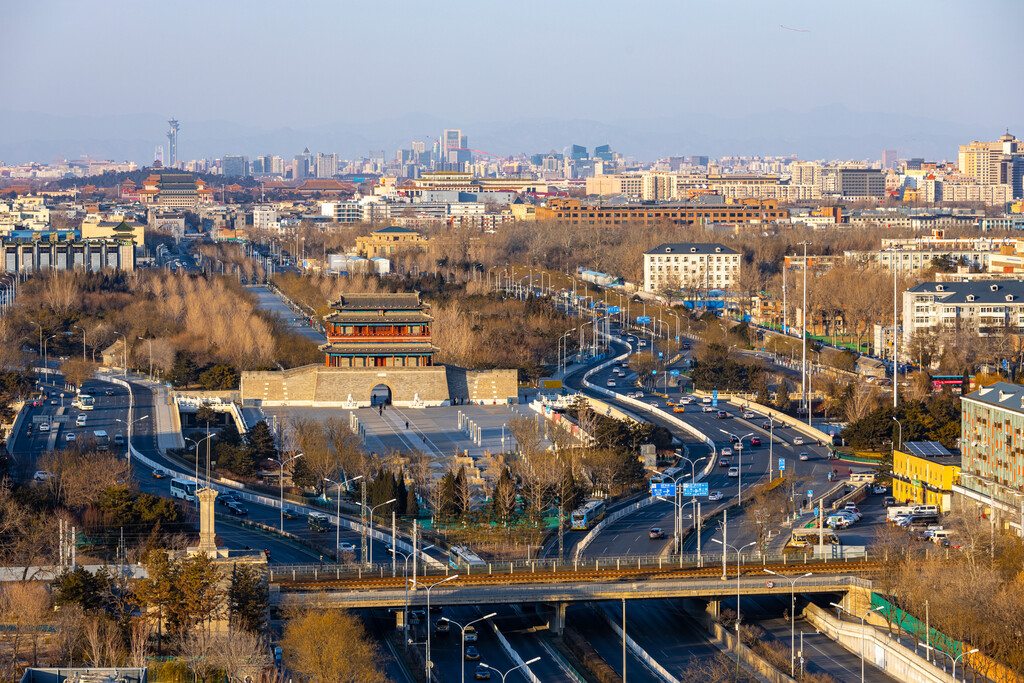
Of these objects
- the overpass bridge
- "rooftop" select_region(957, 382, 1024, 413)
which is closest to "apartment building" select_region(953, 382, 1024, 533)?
"rooftop" select_region(957, 382, 1024, 413)

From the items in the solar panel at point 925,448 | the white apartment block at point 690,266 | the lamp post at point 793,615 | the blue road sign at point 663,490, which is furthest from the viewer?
the white apartment block at point 690,266

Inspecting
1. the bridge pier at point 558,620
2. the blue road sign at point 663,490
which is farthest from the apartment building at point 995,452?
the bridge pier at point 558,620

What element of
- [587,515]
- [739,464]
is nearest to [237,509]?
[587,515]

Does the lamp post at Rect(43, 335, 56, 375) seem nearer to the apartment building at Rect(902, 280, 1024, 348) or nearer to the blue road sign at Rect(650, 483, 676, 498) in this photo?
the blue road sign at Rect(650, 483, 676, 498)

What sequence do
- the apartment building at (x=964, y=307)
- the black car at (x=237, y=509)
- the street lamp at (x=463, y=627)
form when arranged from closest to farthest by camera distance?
the street lamp at (x=463, y=627), the black car at (x=237, y=509), the apartment building at (x=964, y=307)

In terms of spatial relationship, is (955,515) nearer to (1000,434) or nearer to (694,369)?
(1000,434)

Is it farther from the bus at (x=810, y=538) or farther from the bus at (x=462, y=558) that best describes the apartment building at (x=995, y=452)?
the bus at (x=462, y=558)

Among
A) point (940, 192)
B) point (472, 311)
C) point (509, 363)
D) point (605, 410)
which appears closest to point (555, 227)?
point (472, 311)
